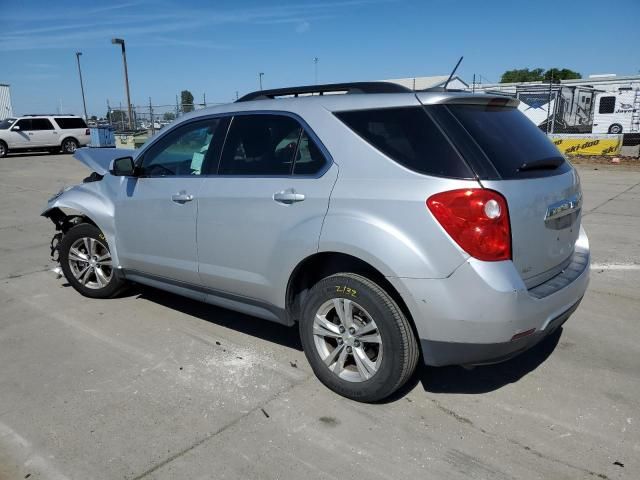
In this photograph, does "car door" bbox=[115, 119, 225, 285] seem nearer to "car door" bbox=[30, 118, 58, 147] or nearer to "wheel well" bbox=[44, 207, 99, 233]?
"wheel well" bbox=[44, 207, 99, 233]

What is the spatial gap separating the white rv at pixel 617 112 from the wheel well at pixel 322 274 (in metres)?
26.6

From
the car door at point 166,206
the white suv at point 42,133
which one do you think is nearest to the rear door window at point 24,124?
the white suv at point 42,133

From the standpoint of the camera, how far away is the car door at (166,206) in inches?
152

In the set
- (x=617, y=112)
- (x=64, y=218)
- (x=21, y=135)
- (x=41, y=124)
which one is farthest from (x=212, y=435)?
(x=617, y=112)

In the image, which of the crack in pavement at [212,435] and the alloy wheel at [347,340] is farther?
the alloy wheel at [347,340]

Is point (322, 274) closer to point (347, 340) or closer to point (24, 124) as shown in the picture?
point (347, 340)

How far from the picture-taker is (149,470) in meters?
2.55

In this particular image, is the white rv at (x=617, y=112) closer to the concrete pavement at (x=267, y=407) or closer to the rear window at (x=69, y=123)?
the concrete pavement at (x=267, y=407)

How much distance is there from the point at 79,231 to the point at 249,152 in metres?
2.20

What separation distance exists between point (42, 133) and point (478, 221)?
26.2 meters

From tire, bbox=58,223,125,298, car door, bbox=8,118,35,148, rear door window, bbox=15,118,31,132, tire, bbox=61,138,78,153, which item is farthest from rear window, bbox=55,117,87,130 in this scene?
tire, bbox=58,223,125,298

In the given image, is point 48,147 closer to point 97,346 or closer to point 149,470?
point 97,346

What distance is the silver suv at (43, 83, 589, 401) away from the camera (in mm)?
2611

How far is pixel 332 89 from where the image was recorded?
3422 millimetres
